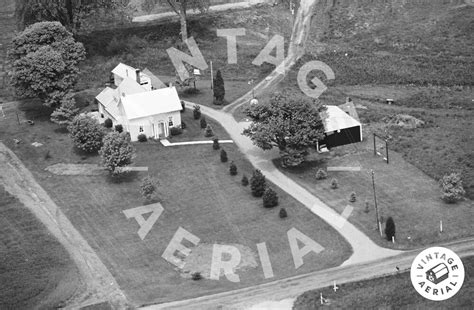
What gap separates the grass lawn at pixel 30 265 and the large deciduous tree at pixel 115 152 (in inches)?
479

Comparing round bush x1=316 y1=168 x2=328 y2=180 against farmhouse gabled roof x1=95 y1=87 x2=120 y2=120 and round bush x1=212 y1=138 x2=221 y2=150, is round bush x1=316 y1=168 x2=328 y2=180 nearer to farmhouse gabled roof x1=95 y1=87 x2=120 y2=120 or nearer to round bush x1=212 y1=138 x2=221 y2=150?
round bush x1=212 y1=138 x2=221 y2=150

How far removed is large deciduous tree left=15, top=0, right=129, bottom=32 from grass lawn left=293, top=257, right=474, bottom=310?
272 ft

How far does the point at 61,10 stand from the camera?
14562 cm

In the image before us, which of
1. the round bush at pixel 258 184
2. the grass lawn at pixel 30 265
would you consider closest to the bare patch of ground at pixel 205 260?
the round bush at pixel 258 184

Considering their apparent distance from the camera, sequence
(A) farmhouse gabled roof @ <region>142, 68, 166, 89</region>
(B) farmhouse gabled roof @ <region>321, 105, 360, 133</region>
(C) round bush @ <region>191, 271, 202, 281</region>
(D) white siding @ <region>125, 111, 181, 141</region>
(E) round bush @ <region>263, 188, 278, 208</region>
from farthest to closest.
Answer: (A) farmhouse gabled roof @ <region>142, 68, 166, 89</region> < (D) white siding @ <region>125, 111, 181, 141</region> < (B) farmhouse gabled roof @ <region>321, 105, 360, 133</region> < (E) round bush @ <region>263, 188, 278, 208</region> < (C) round bush @ <region>191, 271, 202, 281</region>

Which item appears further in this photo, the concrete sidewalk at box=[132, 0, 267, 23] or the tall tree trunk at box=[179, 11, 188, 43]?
the concrete sidewalk at box=[132, 0, 267, 23]

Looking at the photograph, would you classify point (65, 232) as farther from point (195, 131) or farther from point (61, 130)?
point (195, 131)

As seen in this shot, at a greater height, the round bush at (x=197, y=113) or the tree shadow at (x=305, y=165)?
the round bush at (x=197, y=113)

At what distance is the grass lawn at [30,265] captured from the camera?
82.6m

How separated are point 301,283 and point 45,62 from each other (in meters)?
58.4

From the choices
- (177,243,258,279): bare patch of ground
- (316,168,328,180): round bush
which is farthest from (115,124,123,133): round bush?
(177,243,258,279): bare patch of ground

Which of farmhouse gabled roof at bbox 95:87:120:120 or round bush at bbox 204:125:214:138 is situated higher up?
farmhouse gabled roof at bbox 95:87:120:120

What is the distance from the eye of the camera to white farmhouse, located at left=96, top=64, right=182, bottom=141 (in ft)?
379

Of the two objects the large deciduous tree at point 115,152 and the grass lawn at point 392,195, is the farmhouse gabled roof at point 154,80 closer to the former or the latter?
the large deciduous tree at point 115,152
